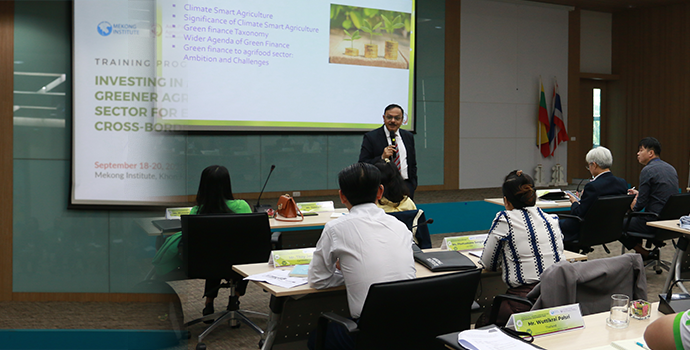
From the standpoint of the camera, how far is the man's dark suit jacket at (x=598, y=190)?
4.10m

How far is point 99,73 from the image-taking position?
47cm

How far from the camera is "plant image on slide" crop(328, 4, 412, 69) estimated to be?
241 inches

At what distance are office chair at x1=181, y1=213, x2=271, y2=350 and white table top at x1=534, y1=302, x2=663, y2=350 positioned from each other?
1.72 m

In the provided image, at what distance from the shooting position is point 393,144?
455cm

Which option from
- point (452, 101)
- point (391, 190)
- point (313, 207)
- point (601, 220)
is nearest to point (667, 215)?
point (601, 220)

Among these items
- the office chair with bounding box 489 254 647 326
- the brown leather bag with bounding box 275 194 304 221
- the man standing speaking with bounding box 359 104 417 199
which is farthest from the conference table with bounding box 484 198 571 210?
the office chair with bounding box 489 254 647 326

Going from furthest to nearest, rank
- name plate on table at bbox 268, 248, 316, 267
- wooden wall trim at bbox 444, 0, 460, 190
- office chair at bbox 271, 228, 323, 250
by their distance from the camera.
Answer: wooden wall trim at bbox 444, 0, 460, 190
office chair at bbox 271, 228, 323, 250
name plate on table at bbox 268, 248, 316, 267

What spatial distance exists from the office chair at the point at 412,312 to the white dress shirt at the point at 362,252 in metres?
0.17

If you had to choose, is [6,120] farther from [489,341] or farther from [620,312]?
[620,312]

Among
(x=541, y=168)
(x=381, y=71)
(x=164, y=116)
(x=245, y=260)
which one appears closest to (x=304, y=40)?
(x=381, y=71)

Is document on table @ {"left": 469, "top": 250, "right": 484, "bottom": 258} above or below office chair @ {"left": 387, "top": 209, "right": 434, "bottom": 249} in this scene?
below

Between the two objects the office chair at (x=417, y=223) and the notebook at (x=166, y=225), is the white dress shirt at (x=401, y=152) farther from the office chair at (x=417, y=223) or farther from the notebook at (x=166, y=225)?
the notebook at (x=166, y=225)

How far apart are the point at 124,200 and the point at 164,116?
0.10m

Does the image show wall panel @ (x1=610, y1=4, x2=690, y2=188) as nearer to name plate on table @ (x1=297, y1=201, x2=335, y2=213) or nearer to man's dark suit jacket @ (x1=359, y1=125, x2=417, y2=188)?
man's dark suit jacket @ (x1=359, y1=125, x2=417, y2=188)
